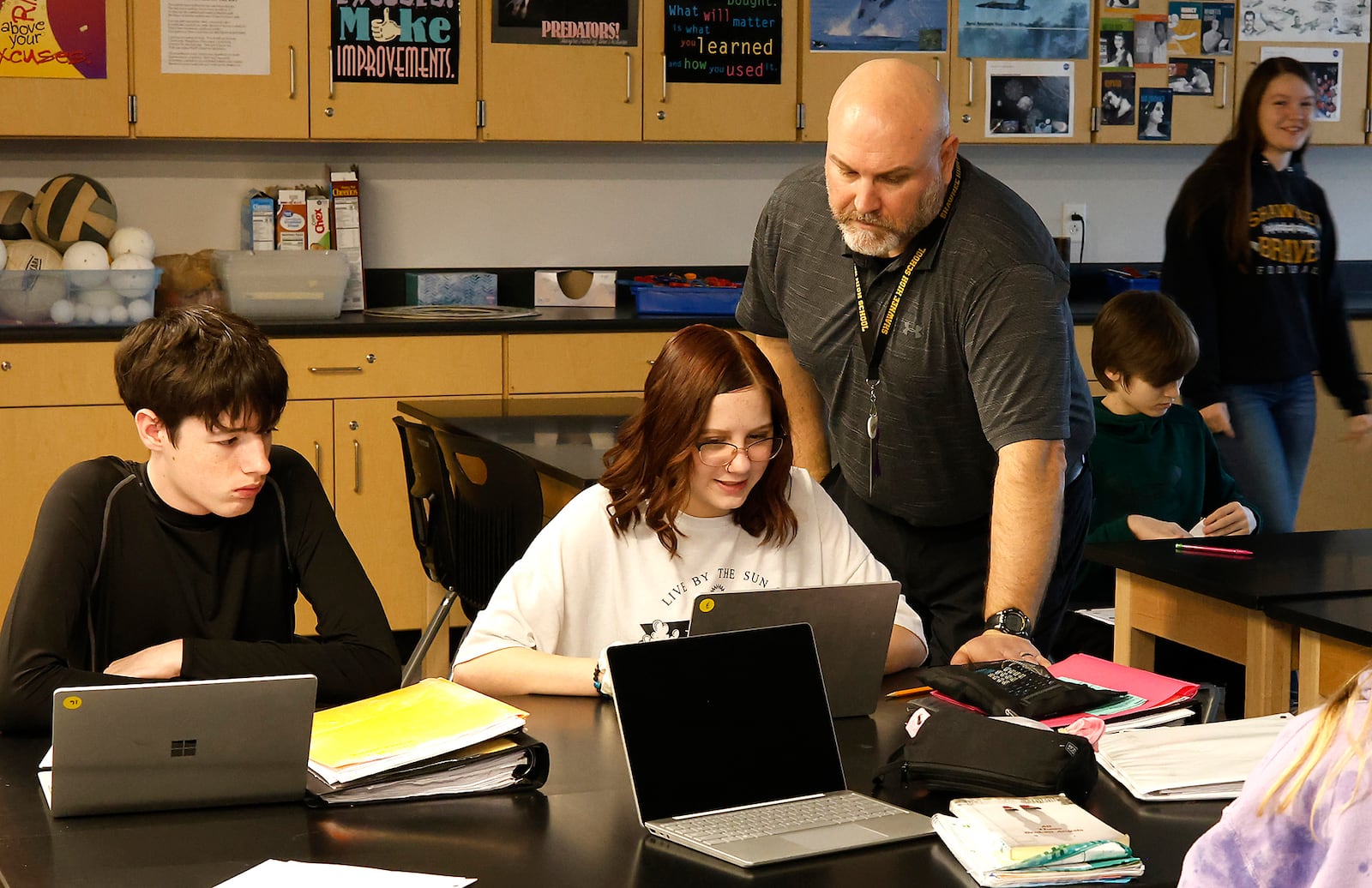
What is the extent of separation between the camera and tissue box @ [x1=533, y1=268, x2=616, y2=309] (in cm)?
498

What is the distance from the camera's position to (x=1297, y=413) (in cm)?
390

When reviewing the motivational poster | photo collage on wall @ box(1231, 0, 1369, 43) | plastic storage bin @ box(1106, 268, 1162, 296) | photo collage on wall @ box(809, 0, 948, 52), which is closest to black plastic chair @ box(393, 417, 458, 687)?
the motivational poster

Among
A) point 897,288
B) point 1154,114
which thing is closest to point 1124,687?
point 897,288

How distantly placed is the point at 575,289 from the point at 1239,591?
294 centimetres

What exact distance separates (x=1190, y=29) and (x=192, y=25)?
3.18 metres

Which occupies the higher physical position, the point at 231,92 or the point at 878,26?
the point at 878,26

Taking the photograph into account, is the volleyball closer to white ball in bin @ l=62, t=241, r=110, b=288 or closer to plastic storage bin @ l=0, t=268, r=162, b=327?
white ball in bin @ l=62, t=241, r=110, b=288

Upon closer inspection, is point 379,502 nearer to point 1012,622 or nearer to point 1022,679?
point 1012,622

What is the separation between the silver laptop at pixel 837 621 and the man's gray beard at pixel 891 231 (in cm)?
71

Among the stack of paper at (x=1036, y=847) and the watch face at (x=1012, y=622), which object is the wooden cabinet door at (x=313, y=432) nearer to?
the watch face at (x=1012, y=622)

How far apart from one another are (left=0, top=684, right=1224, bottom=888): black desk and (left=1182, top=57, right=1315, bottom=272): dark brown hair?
8.24ft

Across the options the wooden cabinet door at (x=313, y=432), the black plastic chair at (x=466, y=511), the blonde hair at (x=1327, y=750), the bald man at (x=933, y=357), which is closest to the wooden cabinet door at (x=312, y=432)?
the wooden cabinet door at (x=313, y=432)

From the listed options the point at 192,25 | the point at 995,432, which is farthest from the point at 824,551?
the point at 192,25

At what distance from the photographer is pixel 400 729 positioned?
159 centimetres
